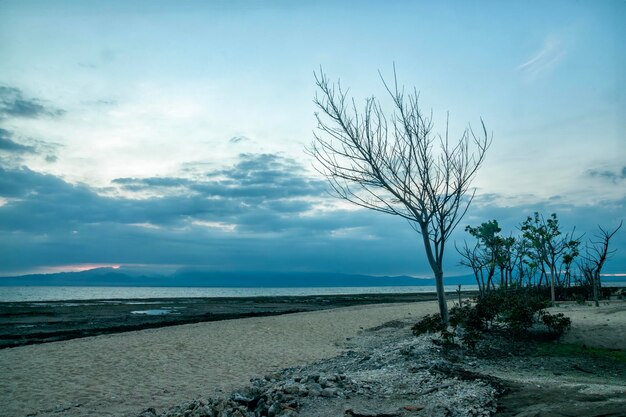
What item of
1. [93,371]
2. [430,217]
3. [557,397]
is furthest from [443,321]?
[93,371]

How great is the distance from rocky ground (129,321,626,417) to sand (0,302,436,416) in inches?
84.2

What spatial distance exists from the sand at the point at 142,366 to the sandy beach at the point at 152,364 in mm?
24

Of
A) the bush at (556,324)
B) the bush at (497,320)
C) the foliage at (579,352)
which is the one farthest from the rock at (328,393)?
the bush at (556,324)

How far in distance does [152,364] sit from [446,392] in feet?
34.0

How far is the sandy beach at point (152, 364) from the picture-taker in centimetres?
1004

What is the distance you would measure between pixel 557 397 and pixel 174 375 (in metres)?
9.92

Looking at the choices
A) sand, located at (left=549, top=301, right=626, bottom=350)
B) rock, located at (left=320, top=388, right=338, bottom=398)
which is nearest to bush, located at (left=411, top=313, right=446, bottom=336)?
sand, located at (left=549, top=301, right=626, bottom=350)

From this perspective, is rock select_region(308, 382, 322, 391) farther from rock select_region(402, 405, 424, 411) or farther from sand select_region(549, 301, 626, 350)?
sand select_region(549, 301, 626, 350)

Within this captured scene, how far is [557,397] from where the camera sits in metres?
6.34

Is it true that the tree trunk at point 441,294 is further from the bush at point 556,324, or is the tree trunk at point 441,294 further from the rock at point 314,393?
the rock at point 314,393

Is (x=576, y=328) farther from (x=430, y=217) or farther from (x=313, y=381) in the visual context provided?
(x=313, y=381)

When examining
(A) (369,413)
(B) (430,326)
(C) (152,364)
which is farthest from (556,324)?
(C) (152,364)

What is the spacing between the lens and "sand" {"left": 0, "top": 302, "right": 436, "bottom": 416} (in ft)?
32.8

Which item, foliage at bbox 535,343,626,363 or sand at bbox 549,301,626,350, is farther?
sand at bbox 549,301,626,350
